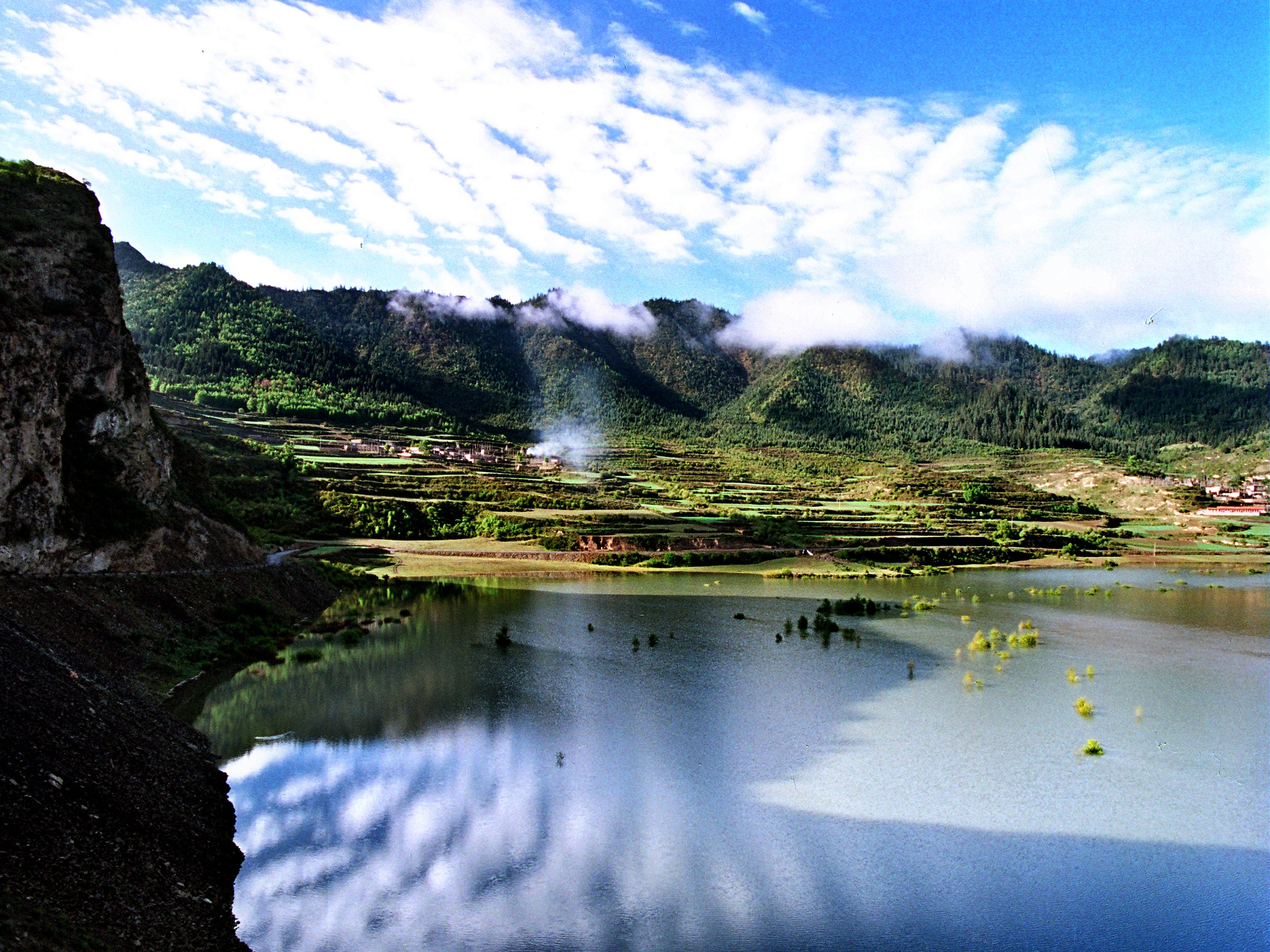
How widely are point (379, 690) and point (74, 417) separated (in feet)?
56.1

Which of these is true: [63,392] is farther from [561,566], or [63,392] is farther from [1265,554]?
[1265,554]

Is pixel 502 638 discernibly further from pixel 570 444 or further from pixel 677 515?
pixel 570 444

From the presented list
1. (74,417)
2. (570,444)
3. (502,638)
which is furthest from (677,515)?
(570,444)

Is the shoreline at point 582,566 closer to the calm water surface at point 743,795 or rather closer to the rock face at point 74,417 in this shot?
the rock face at point 74,417

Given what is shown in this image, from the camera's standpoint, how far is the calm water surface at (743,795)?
558 inches

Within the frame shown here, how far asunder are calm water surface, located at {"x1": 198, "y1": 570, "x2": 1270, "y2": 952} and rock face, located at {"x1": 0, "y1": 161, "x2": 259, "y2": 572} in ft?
25.4

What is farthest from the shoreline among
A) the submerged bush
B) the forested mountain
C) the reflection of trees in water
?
the forested mountain

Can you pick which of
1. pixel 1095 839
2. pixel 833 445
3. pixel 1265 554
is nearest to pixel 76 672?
pixel 1095 839

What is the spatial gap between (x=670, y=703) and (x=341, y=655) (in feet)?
43.5

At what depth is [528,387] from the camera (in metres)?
171

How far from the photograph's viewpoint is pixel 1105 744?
2394 cm

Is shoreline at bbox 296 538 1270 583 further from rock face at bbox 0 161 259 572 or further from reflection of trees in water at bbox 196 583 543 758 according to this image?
reflection of trees in water at bbox 196 583 543 758

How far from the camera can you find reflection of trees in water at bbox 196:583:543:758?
23.2m

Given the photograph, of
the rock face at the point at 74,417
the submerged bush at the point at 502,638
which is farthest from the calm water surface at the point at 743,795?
the rock face at the point at 74,417
